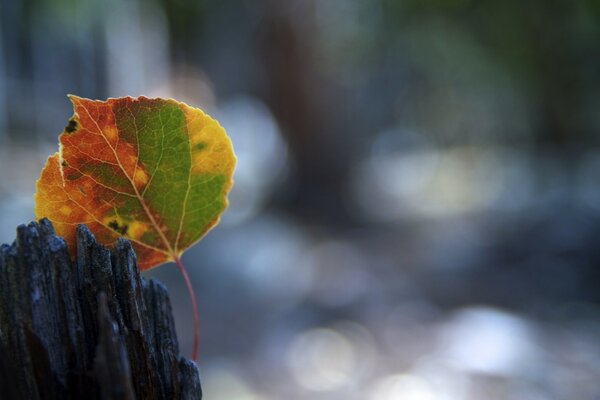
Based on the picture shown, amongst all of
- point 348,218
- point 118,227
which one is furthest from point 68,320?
point 348,218

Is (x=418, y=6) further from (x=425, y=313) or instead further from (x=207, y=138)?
(x=207, y=138)

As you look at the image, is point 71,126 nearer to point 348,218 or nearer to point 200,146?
point 200,146

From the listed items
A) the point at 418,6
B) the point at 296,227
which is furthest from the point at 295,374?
the point at 418,6

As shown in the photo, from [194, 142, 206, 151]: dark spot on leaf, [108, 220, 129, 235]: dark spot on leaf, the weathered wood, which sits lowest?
the weathered wood

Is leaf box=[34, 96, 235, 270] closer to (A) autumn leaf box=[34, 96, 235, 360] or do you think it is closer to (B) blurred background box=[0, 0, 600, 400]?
(A) autumn leaf box=[34, 96, 235, 360]

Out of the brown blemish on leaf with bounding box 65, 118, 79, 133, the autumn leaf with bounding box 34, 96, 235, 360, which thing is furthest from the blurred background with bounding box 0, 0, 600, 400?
the brown blemish on leaf with bounding box 65, 118, 79, 133

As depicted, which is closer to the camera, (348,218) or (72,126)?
(72,126)
